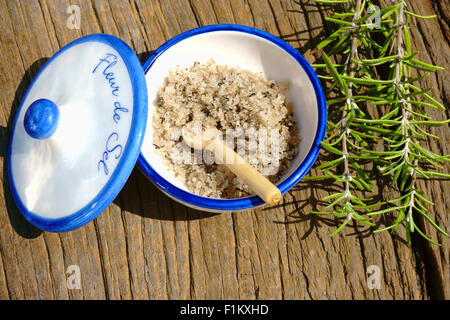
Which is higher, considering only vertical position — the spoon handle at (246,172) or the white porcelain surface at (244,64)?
the white porcelain surface at (244,64)

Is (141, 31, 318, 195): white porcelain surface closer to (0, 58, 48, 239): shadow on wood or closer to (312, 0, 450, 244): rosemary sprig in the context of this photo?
(312, 0, 450, 244): rosemary sprig

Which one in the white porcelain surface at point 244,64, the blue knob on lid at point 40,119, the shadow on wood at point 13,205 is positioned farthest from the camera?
the shadow on wood at point 13,205

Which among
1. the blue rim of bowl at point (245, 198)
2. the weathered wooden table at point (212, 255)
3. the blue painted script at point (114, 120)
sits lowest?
the weathered wooden table at point (212, 255)

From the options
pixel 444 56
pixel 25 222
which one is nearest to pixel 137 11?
pixel 25 222

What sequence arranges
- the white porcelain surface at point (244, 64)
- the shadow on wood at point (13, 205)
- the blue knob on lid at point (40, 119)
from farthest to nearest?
the shadow on wood at point (13, 205)
the white porcelain surface at point (244, 64)
the blue knob on lid at point (40, 119)

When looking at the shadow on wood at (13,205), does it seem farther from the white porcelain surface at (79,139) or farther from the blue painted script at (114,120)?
the blue painted script at (114,120)

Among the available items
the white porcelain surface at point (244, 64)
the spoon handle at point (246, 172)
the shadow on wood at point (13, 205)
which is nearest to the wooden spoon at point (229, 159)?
the spoon handle at point (246, 172)

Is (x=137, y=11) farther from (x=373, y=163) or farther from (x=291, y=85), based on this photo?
(x=373, y=163)

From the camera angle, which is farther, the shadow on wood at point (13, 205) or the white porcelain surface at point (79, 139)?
the shadow on wood at point (13, 205)
